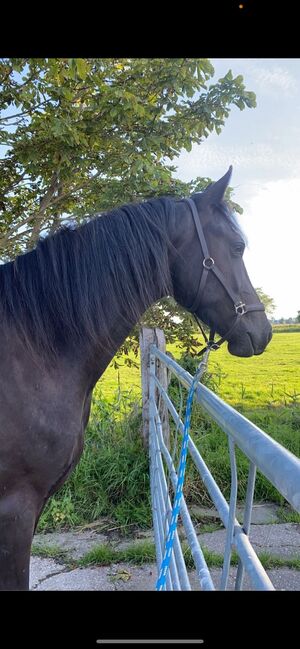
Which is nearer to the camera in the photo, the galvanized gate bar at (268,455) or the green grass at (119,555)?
the galvanized gate bar at (268,455)

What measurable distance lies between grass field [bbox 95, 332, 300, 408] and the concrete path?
1207 mm

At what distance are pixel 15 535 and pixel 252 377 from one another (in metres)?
8.11

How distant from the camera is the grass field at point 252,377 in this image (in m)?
4.61

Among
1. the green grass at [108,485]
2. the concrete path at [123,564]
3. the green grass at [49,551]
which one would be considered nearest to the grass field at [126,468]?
the green grass at [108,485]

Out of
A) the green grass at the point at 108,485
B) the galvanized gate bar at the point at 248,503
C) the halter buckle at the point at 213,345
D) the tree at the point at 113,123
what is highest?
the tree at the point at 113,123

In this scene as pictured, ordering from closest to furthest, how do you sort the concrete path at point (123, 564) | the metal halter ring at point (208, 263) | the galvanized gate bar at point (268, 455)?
1. the galvanized gate bar at point (268, 455)
2. the metal halter ring at point (208, 263)
3. the concrete path at point (123, 564)

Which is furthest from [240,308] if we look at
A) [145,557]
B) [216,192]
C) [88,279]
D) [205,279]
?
[145,557]

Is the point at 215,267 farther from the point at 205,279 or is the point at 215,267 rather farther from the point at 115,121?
the point at 115,121

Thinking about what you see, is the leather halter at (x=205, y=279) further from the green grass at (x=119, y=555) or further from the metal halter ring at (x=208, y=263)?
the green grass at (x=119, y=555)

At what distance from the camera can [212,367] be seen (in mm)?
4453
